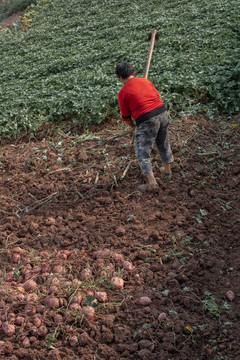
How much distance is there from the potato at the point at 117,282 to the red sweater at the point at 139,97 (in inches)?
74.1

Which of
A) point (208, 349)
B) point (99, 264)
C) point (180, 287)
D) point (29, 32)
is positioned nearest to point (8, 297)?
point (99, 264)

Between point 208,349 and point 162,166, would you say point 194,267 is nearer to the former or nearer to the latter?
point 208,349

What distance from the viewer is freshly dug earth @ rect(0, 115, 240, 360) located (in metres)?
2.62

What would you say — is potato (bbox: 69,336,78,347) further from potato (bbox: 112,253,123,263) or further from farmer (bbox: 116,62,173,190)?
farmer (bbox: 116,62,173,190)

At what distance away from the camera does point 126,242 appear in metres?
3.58

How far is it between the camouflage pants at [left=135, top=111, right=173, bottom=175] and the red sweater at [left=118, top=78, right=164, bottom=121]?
14 centimetres

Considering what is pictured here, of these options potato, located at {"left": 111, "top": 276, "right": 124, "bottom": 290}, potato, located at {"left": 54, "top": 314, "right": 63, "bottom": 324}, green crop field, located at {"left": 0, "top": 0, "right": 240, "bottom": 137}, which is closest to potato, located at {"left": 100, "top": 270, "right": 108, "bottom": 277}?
potato, located at {"left": 111, "top": 276, "right": 124, "bottom": 290}

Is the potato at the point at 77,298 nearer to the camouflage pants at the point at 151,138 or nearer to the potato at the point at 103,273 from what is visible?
the potato at the point at 103,273

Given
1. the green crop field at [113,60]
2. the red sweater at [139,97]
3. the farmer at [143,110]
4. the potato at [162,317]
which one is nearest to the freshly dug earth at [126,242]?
the potato at [162,317]

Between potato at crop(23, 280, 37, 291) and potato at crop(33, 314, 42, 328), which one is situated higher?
potato at crop(23, 280, 37, 291)

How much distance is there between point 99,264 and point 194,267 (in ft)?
2.93

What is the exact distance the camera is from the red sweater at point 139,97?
3.94m

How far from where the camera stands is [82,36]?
11586 mm

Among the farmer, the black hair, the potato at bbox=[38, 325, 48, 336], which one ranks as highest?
the black hair
